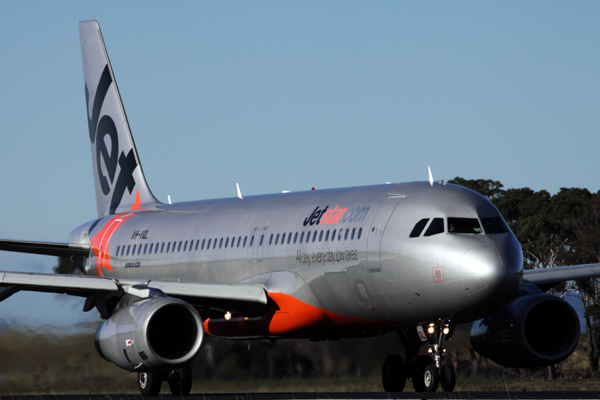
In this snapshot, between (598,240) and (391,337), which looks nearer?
(391,337)

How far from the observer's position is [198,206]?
83.9 feet

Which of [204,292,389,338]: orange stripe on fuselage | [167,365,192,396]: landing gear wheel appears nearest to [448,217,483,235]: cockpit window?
[204,292,389,338]: orange stripe on fuselage

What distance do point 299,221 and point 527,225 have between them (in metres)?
33.8

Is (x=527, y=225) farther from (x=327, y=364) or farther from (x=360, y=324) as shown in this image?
(x=360, y=324)

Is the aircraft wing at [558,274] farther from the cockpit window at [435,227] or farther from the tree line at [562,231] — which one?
the tree line at [562,231]

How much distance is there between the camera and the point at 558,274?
21875 mm

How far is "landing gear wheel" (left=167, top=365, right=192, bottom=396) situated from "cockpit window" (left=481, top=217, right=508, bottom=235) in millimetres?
8096

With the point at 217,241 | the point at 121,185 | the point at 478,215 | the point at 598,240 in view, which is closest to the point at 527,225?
the point at 598,240

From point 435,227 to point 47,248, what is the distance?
1263cm

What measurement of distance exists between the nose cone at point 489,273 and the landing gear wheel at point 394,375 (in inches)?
174

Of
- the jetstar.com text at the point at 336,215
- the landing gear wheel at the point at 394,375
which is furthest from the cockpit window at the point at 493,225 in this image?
the landing gear wheel at the point at 394,375

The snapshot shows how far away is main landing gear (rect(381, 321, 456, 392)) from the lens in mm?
18609

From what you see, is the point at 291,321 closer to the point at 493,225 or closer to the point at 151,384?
the point at 151,384

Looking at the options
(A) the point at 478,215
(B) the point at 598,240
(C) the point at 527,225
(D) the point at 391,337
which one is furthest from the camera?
(C) the point at 527,225
